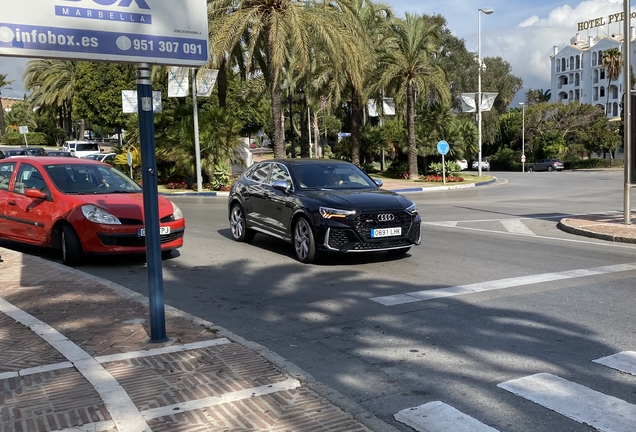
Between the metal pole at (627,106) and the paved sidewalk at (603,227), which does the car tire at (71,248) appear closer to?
the paved sidewalk at (603,227)

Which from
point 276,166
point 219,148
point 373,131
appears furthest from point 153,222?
point 373,131

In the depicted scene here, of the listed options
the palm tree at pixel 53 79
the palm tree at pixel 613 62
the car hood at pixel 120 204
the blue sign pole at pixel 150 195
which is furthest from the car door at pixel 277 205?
the palm tree at pixel 613 62

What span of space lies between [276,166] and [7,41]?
6637mm

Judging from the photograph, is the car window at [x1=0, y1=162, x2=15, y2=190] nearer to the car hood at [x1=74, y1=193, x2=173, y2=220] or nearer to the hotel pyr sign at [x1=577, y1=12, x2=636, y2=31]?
the car hood at [x1=74, y1=193, x2=173, y2=220]

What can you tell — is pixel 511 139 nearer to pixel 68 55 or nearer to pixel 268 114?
pixel 268 114

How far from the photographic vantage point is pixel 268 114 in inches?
2862

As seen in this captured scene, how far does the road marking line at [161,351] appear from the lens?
502cm

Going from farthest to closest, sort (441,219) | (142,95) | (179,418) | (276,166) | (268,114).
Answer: (268,114) → (441,219) → (276,166) → (142,95) → (179,418)

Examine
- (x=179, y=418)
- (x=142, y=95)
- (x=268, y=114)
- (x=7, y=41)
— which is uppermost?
(x=268, y=114)

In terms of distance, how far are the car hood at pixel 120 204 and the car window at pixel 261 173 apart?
79.0 inches

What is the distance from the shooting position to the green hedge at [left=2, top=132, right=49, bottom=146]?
75794 millimetres

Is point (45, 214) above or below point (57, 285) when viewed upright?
above

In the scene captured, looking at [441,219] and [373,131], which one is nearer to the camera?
[441,219]

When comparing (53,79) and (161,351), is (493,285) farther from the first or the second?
(53,79)
